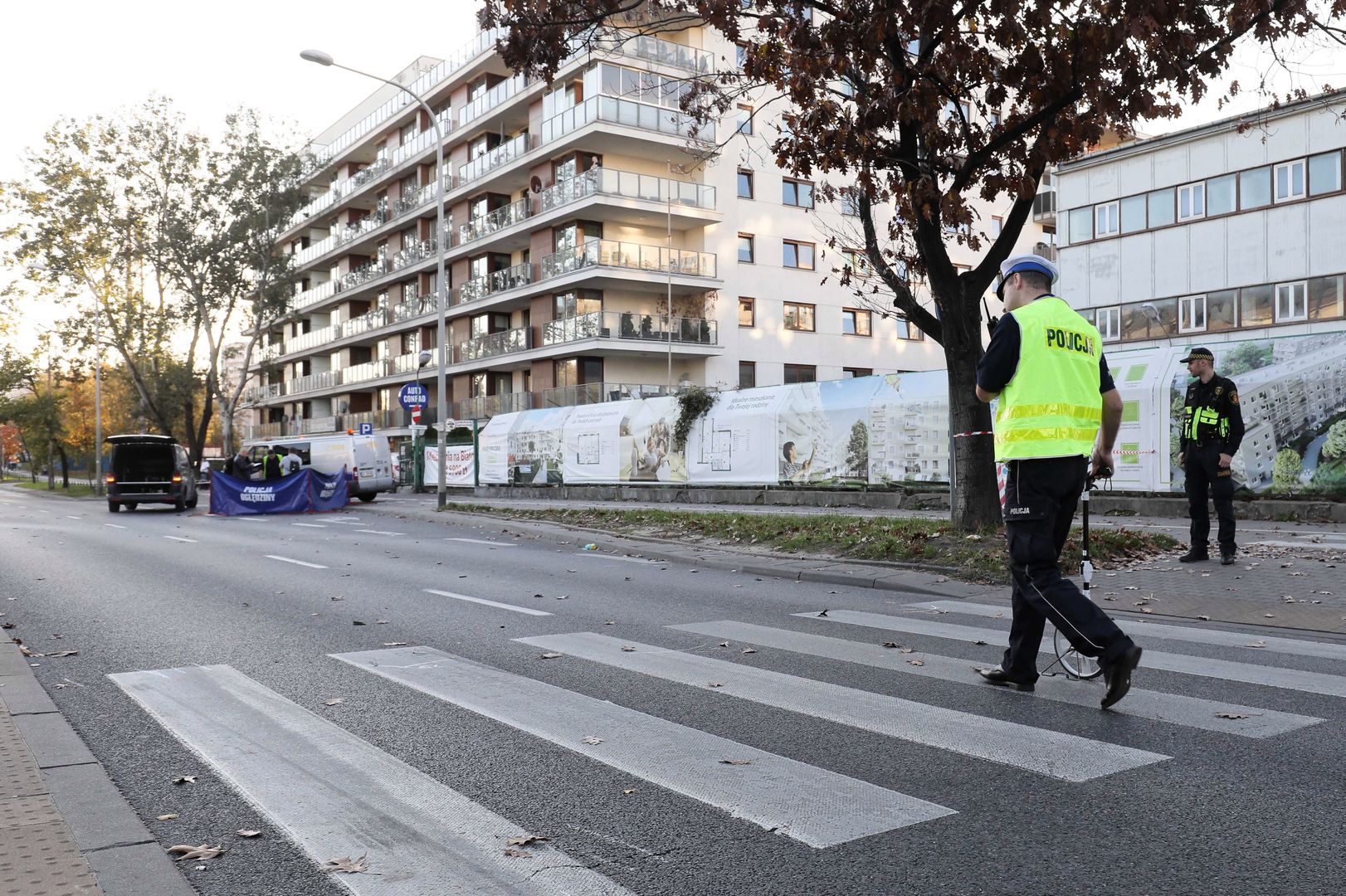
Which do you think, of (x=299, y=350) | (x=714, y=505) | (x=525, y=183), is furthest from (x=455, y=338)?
(x=714, y=505)

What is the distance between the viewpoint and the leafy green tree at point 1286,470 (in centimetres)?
1587

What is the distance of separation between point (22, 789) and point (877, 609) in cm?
634

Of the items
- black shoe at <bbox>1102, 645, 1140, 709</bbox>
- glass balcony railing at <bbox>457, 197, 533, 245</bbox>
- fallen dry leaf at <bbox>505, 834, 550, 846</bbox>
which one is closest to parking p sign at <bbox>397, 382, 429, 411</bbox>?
glass balcony railing at <bbox>457, 197, 533, 245</bbox>

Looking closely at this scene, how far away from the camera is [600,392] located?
138ft

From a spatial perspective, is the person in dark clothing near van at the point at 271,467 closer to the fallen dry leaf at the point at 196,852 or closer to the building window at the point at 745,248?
the building window at the point at 745,248

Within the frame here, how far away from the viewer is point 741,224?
45.5m

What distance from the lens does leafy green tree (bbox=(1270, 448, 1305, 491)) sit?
1587 cm

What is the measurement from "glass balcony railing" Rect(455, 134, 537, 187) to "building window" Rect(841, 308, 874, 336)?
15789 millimetres

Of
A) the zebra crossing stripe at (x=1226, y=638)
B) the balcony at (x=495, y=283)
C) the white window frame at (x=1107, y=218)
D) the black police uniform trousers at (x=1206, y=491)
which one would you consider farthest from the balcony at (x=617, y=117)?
the zebra crossing stripe at (x=1226, y=638)

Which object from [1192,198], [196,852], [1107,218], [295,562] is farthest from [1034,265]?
[1107,218]

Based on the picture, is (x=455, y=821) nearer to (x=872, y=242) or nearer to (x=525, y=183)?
(x=872, y=242)

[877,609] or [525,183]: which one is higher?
[525,183]

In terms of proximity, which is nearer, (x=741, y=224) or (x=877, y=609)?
(x=877, y=609)

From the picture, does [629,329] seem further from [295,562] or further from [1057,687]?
[1057,687]
